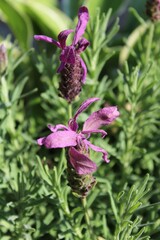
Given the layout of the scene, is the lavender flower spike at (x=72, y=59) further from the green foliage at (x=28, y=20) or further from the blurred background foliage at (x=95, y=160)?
the green foliage at (x=28, y=20)

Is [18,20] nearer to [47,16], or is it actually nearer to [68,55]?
[47,16]

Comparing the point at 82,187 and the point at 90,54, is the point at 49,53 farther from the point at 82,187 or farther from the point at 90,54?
the point at 82,187

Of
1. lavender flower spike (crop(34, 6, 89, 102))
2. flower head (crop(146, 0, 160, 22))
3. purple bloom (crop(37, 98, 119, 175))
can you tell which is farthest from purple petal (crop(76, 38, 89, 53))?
flower head (crop(146, 0, 160, 22))

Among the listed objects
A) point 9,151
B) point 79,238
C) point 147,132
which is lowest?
point 147,132

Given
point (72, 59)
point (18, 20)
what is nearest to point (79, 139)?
point (72, 59)

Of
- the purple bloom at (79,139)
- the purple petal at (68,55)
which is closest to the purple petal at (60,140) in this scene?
the purple bloom at (79,139)

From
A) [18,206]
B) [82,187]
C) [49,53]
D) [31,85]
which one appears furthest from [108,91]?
[49,53]
